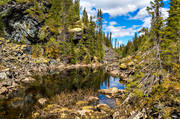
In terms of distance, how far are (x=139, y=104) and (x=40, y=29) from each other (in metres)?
63.8

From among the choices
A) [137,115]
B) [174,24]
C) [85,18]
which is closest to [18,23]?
[85,18]

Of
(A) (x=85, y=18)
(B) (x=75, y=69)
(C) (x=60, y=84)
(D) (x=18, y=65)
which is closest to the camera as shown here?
(C) (x=60, y=84)

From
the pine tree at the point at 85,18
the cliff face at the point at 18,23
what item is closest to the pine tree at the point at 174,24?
the cliff face at the point at 18,23

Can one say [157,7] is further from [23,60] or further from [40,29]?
[40,29]

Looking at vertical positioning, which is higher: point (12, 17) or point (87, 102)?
point (12, 17)

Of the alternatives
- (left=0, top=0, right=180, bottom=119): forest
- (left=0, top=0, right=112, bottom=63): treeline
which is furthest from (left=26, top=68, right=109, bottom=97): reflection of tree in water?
(left=0, top=0, right=112, bottom=63): treeline

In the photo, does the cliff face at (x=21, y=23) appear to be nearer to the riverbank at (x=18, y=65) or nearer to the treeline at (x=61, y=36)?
the treeline at (x=61, y=36)

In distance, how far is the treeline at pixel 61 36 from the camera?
60031mm

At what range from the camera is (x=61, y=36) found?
7250 cm

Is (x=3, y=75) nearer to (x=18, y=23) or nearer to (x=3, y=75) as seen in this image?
(x=3, y=75)

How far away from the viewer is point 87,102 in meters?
16.8

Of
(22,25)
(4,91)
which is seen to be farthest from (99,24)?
(4,91)

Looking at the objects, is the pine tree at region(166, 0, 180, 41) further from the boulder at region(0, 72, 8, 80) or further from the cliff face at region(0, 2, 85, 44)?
the cliff face at region(0, 2, 85, 44)

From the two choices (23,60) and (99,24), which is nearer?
(23,60)
